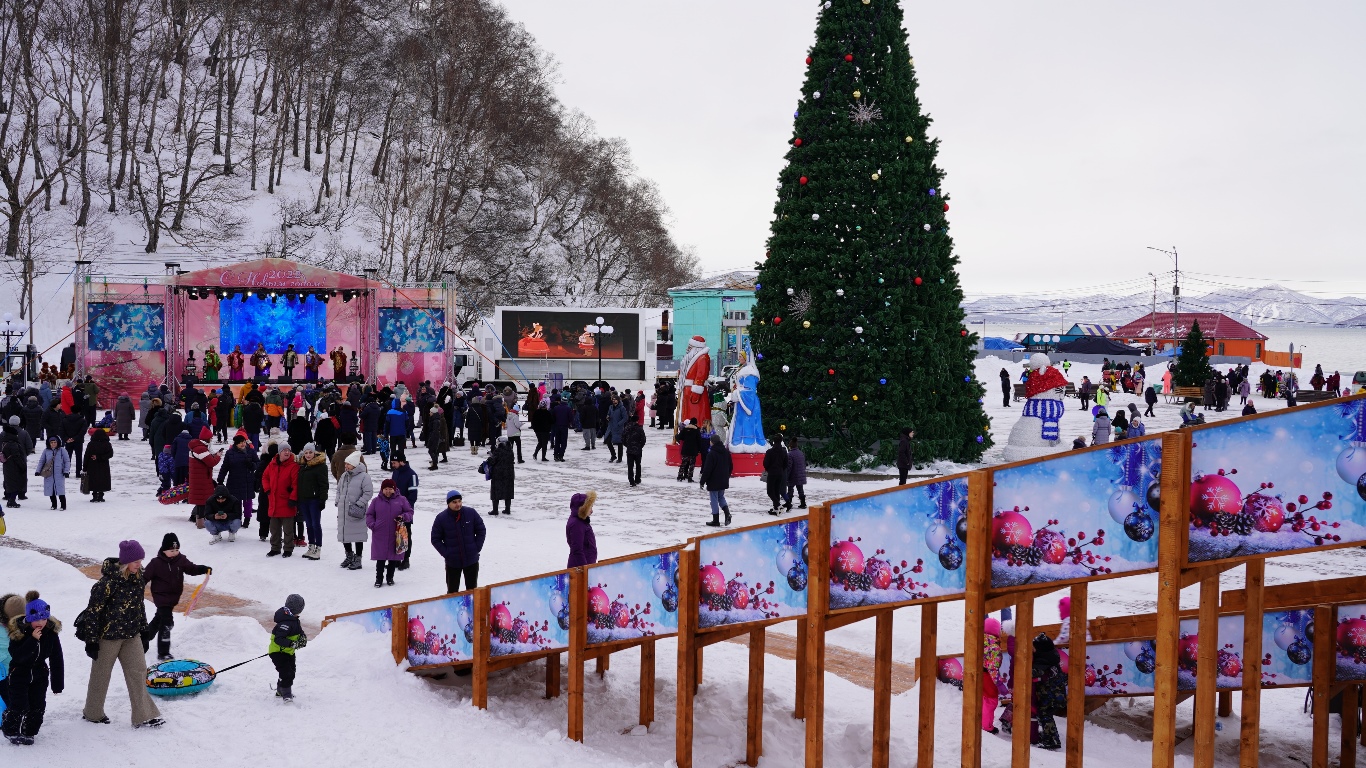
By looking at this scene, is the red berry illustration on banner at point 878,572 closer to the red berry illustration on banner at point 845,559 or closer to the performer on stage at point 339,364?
the red berry illustration on banner at point 845,559

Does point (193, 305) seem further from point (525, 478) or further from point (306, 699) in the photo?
point (306, 699)

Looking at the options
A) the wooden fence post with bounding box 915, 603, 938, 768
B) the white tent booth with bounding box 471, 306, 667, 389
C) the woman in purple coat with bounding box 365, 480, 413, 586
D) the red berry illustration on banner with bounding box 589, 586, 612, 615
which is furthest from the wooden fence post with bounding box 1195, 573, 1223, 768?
the white tent booth with bounding box 471, 306, 667, 389

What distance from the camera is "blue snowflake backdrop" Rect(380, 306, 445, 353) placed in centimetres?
3341

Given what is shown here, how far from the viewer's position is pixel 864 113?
68.6 ft

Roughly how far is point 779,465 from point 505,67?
134 feet

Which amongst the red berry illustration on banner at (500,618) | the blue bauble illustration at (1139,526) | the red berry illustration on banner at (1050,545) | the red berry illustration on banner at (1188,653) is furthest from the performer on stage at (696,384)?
the blue bauble illustration at (1139,526)

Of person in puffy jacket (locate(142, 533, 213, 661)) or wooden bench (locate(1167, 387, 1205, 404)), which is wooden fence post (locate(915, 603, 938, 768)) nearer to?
person in puffy jacket (locate(142, 533, 213, 661))

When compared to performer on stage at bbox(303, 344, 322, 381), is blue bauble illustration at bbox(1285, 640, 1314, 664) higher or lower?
lower

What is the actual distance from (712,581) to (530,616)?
1.58 metres

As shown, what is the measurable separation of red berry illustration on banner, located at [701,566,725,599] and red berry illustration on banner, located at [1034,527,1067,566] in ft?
7.22

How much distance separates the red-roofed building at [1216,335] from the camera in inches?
2881

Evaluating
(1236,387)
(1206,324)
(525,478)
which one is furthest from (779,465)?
(1206,324)

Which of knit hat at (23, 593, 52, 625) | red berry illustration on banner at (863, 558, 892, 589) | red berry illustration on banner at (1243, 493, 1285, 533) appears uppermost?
red berry illustration on banner at (1243, 493, 1285, 533)

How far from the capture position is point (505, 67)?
52125mm
